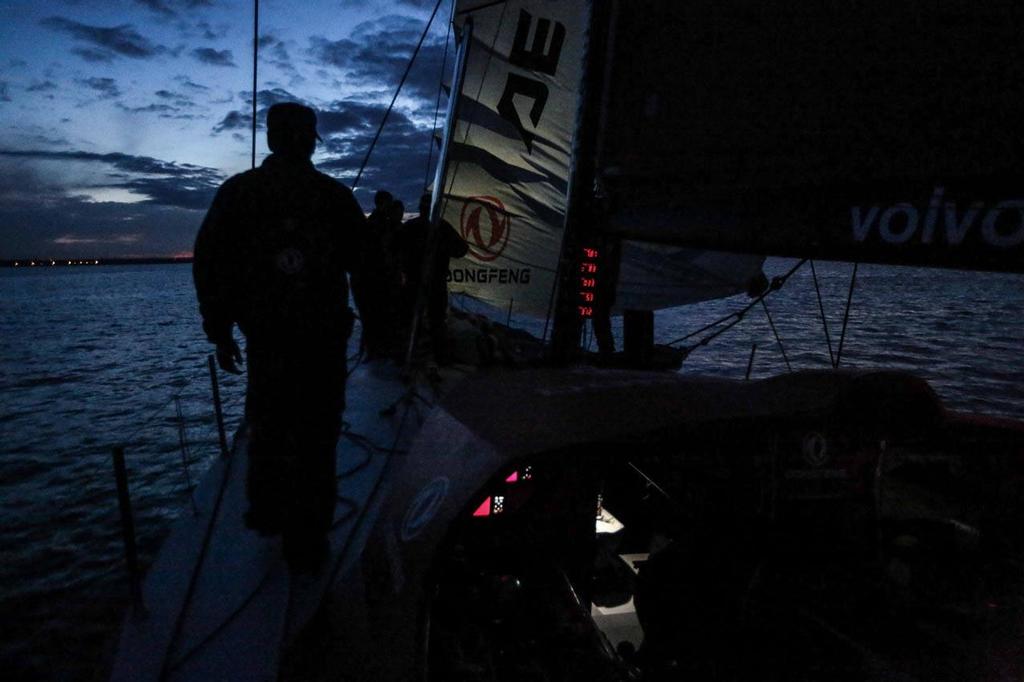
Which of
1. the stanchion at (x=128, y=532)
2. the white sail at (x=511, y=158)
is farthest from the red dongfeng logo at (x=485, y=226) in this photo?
the stanchion at (x=128, y=532)

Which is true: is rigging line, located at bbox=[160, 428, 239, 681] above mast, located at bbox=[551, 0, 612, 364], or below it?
below

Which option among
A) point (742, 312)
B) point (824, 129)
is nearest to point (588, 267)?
point (824, 129)

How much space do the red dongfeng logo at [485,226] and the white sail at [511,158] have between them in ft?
0.05

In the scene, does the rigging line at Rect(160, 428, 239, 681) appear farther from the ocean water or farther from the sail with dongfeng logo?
the sail with dongfeng logo

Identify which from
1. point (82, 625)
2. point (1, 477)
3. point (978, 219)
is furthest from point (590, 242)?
point (1, 477)

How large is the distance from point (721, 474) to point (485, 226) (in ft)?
24.1

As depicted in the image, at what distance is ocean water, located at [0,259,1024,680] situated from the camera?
5656mm

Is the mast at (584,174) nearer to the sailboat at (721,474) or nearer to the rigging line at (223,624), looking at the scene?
the sailboat at (721,474)

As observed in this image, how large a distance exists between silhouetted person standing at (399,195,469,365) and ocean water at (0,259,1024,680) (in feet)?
8.63

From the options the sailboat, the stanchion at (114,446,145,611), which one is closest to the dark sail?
the sailboat

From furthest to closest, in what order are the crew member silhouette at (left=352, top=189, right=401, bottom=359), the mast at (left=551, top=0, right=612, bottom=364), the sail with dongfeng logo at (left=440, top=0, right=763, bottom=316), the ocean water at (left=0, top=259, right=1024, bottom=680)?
the sail with dongfeng logo at (left=440, top=0, right=763, bottom=316) < the ocean water at (left=0, top=259, right=1024, bottom=680) < the mast at (left=551, top=0, right=612, bottom=364) < the crew member silhouette at (left=352, top=189, right=401, bottom=359)

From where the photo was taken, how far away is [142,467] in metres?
10.3

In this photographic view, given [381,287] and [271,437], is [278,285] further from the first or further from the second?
[271,437]

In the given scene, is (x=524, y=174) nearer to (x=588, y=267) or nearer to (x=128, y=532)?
(x=588, y=267)
